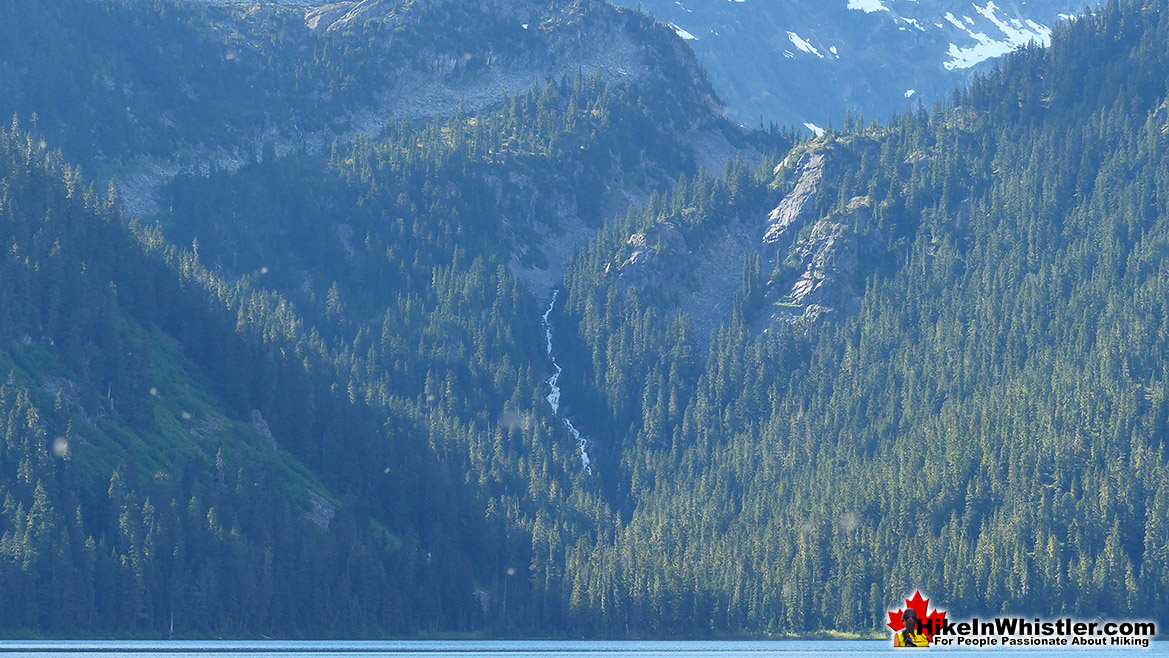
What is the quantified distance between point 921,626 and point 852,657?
53.2 m

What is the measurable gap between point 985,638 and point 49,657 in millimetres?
87324

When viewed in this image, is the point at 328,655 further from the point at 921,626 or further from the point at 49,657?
the point at 921,626

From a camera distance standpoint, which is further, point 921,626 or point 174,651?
point 174,651

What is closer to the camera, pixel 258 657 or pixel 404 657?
pixel 258 657

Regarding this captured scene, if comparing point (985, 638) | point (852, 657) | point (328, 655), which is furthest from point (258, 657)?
point (985, 638)

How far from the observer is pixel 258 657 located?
183m

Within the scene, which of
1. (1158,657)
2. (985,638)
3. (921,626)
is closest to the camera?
(985,638)

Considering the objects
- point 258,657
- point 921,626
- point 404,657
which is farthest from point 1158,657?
point 258,657

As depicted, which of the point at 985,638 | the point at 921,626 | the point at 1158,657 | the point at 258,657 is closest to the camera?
the point at 985,638

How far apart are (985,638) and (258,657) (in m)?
80.3

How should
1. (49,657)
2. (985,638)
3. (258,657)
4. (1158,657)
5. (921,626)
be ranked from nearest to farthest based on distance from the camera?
1. (985,638)
2. (921,626)
3. (49,657)
4. (258,657)
5. (1158,657)

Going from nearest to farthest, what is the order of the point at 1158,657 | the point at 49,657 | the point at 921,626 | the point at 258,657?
the point at 921,626
the point at 49,657
the point at 258,657
the point at 1158,657

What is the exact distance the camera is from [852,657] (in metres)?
199

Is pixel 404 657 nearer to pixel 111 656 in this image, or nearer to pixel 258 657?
pixel 258 657
